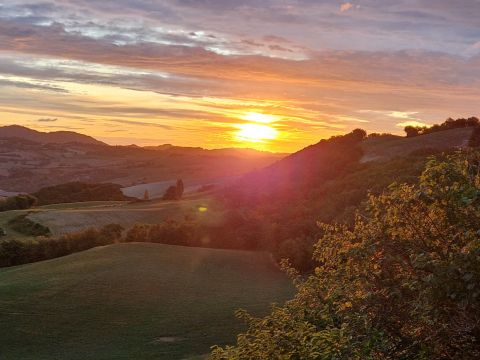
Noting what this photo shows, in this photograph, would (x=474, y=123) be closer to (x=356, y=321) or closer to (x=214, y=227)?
(x=214, y=227)

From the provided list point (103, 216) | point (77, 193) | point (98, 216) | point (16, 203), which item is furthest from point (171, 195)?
point (98, 216)

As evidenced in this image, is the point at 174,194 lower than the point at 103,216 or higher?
higher

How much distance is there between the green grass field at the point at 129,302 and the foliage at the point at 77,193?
83516 mm

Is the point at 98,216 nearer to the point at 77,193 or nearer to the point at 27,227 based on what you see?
the point at 27,227

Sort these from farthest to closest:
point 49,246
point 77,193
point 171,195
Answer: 1. point 77,193
2. point 171,195
3. point 49,246

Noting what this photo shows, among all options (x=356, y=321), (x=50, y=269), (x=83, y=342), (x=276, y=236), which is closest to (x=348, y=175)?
(x=276, y=236)

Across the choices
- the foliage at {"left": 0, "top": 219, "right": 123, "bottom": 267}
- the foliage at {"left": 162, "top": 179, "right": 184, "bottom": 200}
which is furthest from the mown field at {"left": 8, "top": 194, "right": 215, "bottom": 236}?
the foliage at {"left": 162, "top": 179, "right": 184, "bottom": 200}

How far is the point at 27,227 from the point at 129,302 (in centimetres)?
4408

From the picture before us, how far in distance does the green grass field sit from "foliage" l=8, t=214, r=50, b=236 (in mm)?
22486

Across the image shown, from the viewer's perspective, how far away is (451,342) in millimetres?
9367

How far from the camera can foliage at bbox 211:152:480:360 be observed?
8648mm

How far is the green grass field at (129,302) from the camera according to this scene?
104 feet

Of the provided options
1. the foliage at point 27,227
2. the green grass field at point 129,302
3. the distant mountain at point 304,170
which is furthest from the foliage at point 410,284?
the distant mountain at point 304,170

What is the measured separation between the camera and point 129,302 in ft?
134
